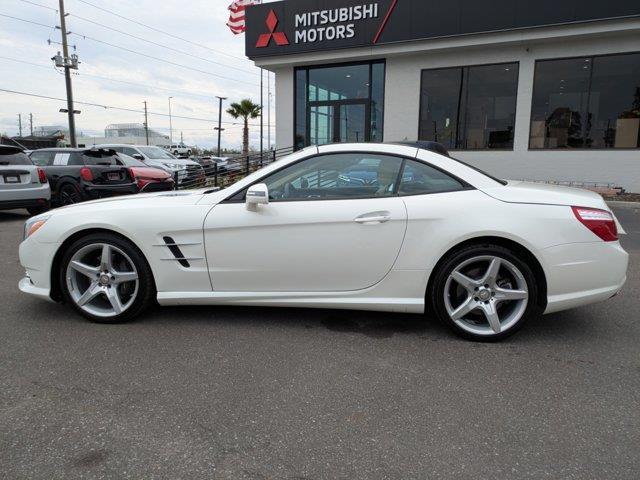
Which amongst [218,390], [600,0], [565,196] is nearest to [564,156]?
[600,0]

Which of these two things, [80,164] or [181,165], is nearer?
[80,164]

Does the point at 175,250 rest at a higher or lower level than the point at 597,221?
lower

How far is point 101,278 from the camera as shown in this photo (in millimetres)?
3674

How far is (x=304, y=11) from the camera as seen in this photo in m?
14.4

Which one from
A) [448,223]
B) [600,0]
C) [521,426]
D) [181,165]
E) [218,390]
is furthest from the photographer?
[181,165]

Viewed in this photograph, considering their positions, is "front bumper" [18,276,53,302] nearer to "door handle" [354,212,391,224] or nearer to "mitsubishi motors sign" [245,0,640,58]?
"door handle" [354,212,391,224]

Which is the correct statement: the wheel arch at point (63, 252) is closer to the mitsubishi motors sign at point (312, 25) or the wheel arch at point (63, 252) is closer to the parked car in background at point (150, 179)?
the parked car in background at point (150, 179)

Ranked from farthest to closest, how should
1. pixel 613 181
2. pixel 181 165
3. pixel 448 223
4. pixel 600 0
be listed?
pixel 181 165, pixel 613 181, pixel 600 0, pixel 448 223

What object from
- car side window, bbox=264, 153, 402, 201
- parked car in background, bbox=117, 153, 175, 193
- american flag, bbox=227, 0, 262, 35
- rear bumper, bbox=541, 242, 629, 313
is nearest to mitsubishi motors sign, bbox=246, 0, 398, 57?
american flag, bbox=227, 0, 262, 35

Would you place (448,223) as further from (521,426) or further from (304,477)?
(304,477)

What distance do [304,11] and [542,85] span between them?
24.2 feet

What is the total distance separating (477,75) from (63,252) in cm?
1283

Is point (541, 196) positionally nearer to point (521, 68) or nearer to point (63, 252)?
point (63, 252)

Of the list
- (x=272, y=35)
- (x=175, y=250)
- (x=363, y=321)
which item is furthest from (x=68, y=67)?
(x=363, y=321)
